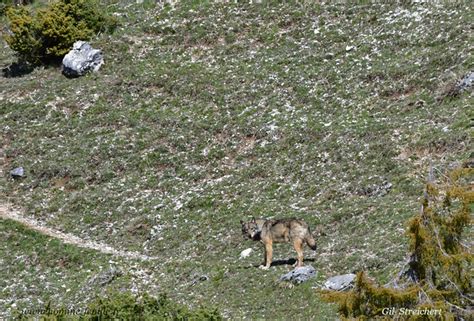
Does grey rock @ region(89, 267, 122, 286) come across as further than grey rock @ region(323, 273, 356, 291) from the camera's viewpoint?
Yes

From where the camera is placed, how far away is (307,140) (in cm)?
3716

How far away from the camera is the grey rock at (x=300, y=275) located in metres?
25.0

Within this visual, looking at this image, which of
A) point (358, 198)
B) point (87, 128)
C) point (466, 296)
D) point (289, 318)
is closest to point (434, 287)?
point (466, 296)

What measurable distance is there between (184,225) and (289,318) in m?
11.1

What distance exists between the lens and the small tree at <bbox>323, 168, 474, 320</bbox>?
1457 cm

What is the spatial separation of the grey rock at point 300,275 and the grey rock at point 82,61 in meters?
25.6

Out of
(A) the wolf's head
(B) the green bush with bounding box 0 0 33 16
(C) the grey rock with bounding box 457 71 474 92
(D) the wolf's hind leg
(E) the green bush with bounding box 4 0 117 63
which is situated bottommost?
(B) the green bush with bounding box 0 0 33 16

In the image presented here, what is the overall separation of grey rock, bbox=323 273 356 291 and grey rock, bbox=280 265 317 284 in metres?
0.96

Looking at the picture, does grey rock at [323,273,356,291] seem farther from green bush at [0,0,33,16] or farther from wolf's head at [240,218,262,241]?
green bush at [0,0,33,16]

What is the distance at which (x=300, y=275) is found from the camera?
82.3ft

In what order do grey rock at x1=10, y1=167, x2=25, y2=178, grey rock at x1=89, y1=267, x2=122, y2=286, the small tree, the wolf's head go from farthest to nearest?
1. grey rock at x1=10, y1=167, x2=25, y2=178
2. grey rock at x1=89, y1=267, x2=122, y2=286
3. the wolf's head
4. the small tree

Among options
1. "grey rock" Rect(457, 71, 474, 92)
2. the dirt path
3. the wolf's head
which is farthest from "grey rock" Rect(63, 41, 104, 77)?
the wolf's head

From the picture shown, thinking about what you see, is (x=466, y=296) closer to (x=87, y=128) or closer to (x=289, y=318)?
(x=289, y=318)

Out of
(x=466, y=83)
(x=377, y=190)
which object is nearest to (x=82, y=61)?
(x=466, y=83)
